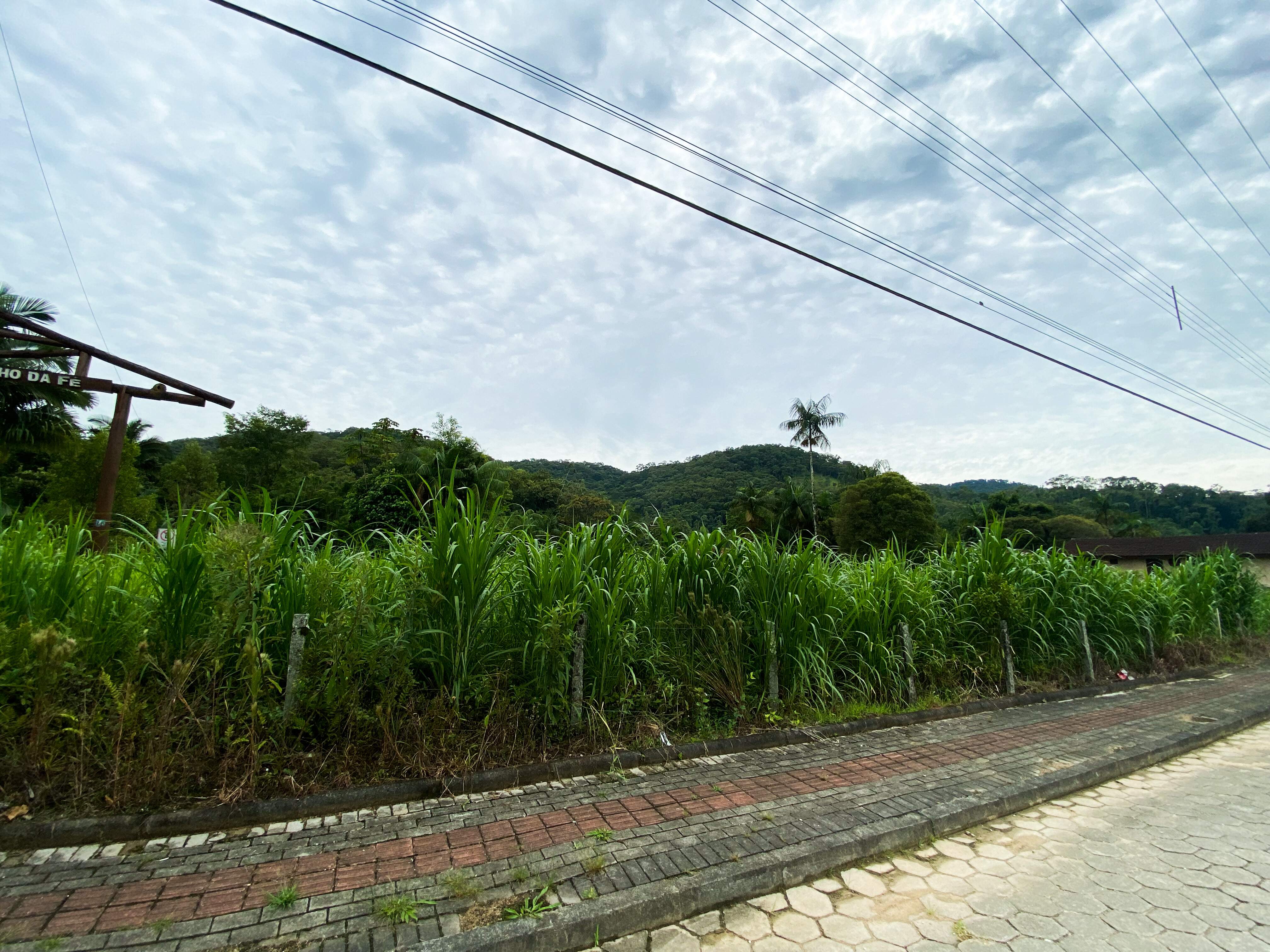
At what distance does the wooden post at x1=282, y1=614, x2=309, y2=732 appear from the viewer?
299cm

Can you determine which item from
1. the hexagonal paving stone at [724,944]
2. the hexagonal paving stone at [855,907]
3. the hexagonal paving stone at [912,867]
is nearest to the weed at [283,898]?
the hexagonal paving stone at [724,944]

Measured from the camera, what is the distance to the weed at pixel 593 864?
2.39m

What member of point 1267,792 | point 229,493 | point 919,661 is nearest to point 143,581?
point 229,493

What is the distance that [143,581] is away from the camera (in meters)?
3.42

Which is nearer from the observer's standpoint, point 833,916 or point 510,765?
point 833,916

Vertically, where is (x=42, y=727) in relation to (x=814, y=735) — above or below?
above

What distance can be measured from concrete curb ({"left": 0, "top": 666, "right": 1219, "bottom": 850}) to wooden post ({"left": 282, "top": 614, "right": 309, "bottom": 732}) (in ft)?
1.30

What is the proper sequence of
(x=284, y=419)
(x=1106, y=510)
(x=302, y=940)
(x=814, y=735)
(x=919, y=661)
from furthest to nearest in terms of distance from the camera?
(x=1106, y=510) < (x=284, y=419) < (x=919, y=661) < (x=814, y=735) < (x=302, y=940)

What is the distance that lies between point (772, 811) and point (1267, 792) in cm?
375

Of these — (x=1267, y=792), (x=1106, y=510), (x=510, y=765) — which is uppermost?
(x=1106, y=510)

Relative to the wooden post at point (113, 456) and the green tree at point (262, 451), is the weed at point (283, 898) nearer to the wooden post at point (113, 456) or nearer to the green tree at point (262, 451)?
the wooden post at point (113, 456)

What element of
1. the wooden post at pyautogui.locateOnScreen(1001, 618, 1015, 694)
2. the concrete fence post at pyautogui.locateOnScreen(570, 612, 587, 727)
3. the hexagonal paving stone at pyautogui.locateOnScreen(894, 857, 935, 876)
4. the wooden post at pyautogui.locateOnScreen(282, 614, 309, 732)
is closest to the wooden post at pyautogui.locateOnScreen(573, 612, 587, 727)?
the concrete fence post at pyautogui.locateOnScreen(570, 612, 587, 727)

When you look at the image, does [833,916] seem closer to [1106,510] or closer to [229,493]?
[229,493]

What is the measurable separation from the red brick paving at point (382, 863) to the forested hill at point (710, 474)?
33.2 meters
